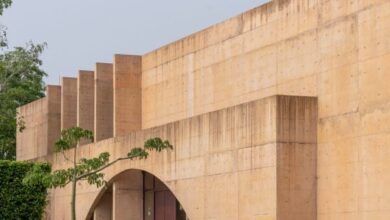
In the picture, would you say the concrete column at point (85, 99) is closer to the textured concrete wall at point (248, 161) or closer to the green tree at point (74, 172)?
the textured concrete wall at point (248, 161)

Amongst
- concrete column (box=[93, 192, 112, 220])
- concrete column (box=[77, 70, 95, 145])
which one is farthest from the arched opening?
concrete column (box=[77, 70, 95, 145])

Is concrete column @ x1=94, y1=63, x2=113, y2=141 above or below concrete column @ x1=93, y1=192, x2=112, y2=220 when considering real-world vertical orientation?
above

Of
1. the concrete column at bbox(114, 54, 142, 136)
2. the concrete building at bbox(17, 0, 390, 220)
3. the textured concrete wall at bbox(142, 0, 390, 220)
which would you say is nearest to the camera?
the textured concrete wall at bbox(142, 0, 390, 220)

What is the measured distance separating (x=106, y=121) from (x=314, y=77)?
15.6 metres

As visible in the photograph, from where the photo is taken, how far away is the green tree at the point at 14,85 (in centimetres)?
4931

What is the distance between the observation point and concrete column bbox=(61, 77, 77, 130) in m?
44.2

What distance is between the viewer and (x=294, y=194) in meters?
25.1

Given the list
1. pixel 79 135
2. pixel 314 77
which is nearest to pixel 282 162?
pixel 314 77

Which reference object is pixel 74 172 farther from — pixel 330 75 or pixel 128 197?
pixel 128 197

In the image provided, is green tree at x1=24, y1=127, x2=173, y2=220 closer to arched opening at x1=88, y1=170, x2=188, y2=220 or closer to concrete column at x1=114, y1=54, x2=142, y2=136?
arched opening at x1=88, y1=170, x2=188, y2=220

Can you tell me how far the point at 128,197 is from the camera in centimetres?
3759

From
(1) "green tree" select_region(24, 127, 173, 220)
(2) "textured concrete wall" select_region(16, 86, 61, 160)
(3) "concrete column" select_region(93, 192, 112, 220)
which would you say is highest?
(2) "textured concrete wall" select_region(16, 86, 61, 160)

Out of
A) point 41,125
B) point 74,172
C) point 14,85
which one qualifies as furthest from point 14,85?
point 74,172

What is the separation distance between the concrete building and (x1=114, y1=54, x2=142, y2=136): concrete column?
4.23ft
